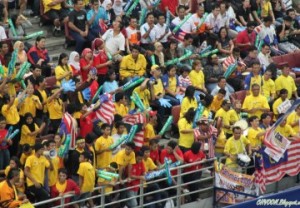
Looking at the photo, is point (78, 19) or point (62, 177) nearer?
point (62, 177)

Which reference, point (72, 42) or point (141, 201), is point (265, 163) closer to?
point (141, 201)

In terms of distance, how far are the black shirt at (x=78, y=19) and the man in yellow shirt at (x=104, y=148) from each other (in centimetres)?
434

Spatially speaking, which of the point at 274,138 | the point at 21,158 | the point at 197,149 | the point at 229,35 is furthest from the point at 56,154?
the point at 229,35

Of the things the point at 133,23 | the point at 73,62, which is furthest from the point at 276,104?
the point at 73,62

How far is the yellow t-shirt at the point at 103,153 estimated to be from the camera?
2417 cm

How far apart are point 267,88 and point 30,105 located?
19.4 ft

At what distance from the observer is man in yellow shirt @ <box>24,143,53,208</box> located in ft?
76.0

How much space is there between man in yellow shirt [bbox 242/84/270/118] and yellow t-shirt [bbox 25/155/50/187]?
18.1 feet

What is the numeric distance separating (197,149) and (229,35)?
620 centimetres

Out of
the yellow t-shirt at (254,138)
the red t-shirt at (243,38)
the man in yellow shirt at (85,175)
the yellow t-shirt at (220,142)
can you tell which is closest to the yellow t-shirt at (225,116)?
the yellow t-shirt at (220,142)

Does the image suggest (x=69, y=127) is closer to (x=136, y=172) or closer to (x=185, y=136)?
(x=136, y=172)

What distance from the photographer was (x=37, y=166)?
76.2 ft

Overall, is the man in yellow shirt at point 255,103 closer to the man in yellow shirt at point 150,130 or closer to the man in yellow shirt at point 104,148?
the man in yellow shirt at point 150,130

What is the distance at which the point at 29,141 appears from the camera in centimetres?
2447
